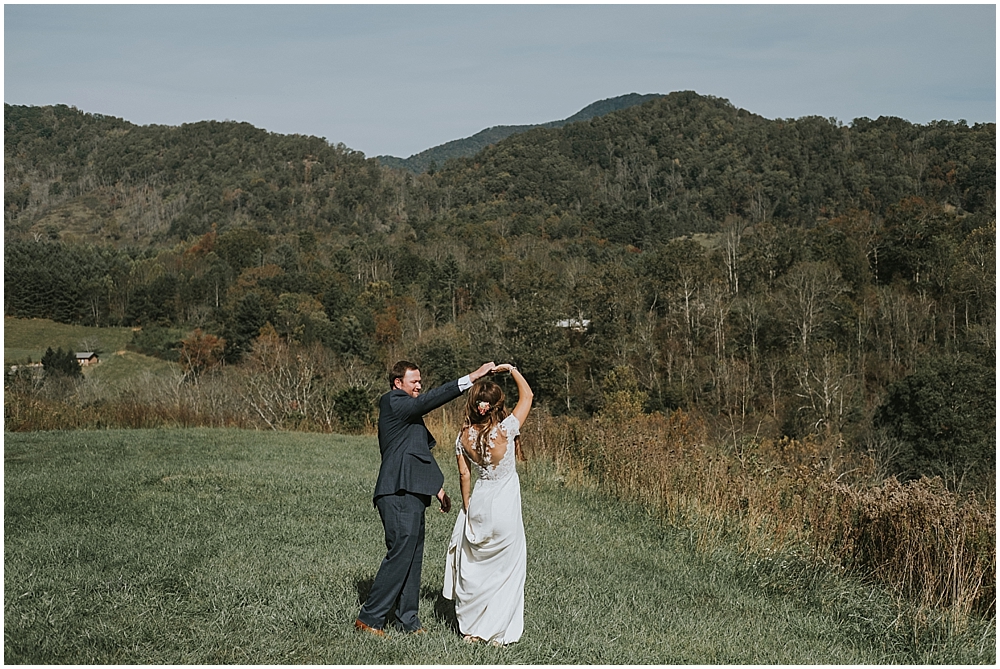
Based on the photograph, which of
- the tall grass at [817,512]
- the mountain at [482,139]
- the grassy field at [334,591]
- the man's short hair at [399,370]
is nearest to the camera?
the grassy field at [334,591]

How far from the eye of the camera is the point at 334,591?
19.9 ft

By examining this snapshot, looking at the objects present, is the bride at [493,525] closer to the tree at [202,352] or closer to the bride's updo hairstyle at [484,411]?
the bride's updo hairstyle at [484,411]

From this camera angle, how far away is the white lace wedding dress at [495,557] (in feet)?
17.2

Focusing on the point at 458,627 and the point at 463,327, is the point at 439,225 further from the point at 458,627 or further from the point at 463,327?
the point at 458,627

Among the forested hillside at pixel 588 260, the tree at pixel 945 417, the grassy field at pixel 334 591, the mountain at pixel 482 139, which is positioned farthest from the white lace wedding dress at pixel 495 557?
the mountain at pixel 482 139

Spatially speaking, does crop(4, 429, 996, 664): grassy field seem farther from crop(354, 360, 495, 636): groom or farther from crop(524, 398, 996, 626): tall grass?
crop(524, 398, 996, 626): tall grass

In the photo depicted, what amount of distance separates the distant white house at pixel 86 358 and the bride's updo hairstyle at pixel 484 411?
70.6 m

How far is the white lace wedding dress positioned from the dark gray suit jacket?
0.25 metres

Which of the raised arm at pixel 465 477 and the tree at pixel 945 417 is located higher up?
the raised arm at pixel 465 477

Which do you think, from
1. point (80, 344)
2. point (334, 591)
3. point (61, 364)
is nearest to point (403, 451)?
point (334, 591)

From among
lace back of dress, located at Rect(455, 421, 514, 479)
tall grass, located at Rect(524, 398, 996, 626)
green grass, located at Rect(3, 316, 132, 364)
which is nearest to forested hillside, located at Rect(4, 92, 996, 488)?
green grass, located at Rect(3, 316, 132, 364)

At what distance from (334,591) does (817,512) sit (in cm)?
474

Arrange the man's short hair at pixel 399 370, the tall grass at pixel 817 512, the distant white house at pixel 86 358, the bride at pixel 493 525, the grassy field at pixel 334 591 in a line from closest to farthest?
the grassy field at pixel 334 591 → the bride at pixel 493 525 → the man's short hair at pixel 399 370 → the tall grass at pixel 817 512 → the distant white house at pixel 86 358

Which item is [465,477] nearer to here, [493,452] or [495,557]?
[493,452]
